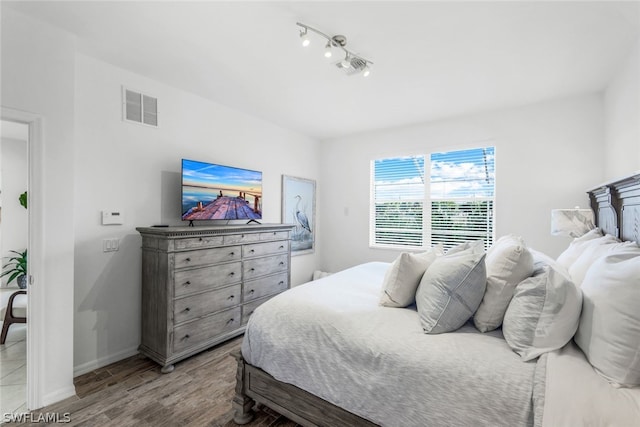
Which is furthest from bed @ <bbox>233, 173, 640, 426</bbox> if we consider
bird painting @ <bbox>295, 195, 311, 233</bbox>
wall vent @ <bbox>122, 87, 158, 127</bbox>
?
bird painting @ <bbox>295, 195, 311, 233</bbox>

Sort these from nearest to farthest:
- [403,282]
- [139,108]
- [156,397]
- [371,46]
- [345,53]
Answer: [403,282] → [156,397] → [371,46] → [345,53] → [139,108]

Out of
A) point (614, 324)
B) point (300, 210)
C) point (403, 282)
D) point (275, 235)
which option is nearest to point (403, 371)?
Result: point (403, 282)

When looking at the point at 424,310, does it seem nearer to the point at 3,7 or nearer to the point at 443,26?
the point at 443,26

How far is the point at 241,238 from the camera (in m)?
3.00

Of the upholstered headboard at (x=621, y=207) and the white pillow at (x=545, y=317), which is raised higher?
the upholstered headboard at (x=621, y=207)

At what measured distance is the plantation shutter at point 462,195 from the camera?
3.72m

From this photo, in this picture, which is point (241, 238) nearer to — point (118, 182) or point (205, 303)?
point (205, 303)

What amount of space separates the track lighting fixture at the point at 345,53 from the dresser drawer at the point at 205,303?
231cm

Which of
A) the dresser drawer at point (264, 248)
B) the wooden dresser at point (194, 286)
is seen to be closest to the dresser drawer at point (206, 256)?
the wooden dresser at point (194, 286)

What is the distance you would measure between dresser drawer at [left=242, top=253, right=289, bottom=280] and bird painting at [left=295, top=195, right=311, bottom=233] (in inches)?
41.7

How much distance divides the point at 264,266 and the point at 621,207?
3.17 m

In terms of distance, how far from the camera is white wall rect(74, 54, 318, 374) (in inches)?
94.0

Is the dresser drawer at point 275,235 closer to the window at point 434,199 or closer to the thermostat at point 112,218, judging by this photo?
the thermostat at point 112,218

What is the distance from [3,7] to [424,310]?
3.21 m
